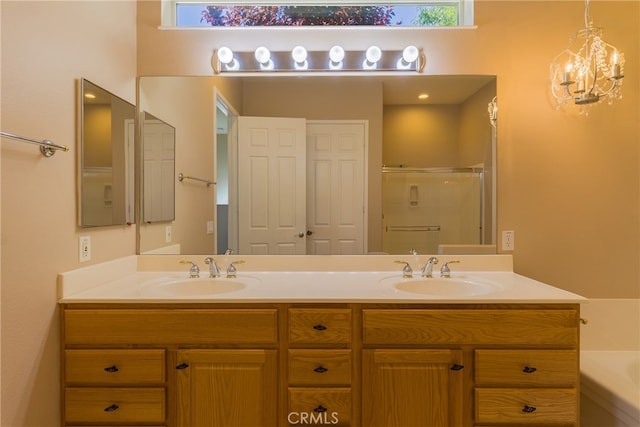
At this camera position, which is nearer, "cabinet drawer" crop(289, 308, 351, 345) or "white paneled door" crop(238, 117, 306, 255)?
"cabinet drawer" crop(289, 308, 351, 345)

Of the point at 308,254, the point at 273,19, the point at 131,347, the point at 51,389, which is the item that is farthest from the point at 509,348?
the point at 273,19

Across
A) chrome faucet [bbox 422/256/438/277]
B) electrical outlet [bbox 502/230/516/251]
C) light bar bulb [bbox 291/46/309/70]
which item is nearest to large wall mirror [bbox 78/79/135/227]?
light bar bulb [bbox 291/46/309/70]

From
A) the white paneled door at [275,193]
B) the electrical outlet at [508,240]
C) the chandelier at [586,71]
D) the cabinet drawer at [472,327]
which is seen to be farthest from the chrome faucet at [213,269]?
the chandelier at [586,71]

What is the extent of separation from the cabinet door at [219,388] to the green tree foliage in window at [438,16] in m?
1.90

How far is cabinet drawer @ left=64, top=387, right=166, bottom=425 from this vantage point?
1.29 meters

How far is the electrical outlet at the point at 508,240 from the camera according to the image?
1.78 meters

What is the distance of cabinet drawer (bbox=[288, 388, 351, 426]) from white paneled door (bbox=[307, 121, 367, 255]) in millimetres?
717

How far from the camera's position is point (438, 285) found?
165cm

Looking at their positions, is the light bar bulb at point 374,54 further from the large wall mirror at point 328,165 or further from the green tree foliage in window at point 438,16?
the green tree foliage in window at point 438,16

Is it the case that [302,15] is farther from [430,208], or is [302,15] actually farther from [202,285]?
[202,285]

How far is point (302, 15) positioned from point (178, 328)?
1719 millimetres

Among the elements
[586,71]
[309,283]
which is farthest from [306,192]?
[586,71]

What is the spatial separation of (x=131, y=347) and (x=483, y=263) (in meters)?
1.73

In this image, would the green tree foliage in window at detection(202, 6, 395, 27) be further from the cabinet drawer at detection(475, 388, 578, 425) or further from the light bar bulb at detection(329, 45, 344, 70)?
the cabinet drawer at detection(475, 388, 578, 425)
